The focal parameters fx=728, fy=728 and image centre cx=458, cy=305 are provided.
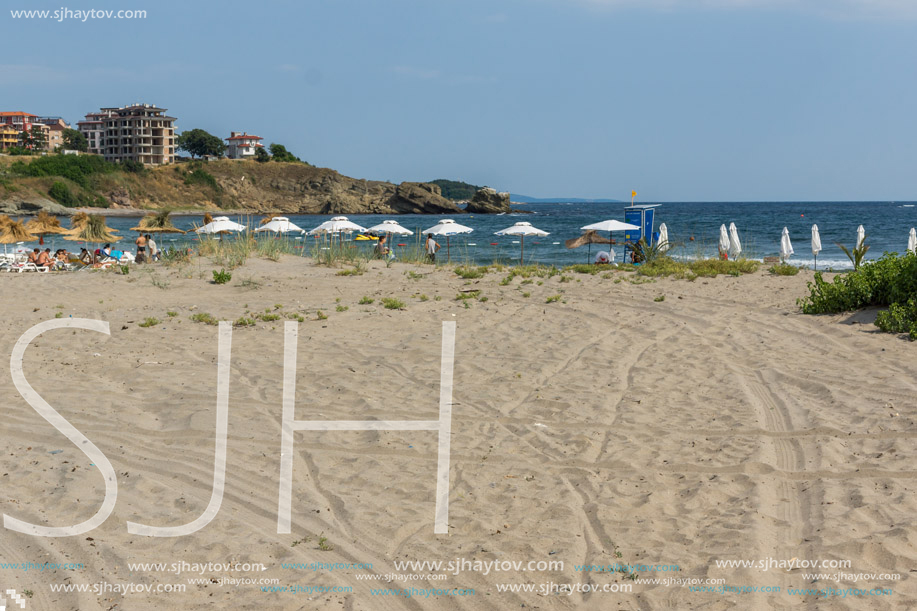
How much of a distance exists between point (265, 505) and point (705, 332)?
22.1 feet

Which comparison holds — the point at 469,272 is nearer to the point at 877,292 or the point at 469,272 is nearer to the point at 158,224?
the point at 877,292

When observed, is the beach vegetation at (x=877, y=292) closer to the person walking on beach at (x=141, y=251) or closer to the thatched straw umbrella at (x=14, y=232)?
the person walking on beach at (x=141, y=251)

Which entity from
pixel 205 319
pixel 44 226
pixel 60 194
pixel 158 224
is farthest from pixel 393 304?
pixel 60 194

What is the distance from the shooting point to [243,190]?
361 ft

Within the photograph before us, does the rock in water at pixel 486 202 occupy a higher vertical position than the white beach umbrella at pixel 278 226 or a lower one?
higher

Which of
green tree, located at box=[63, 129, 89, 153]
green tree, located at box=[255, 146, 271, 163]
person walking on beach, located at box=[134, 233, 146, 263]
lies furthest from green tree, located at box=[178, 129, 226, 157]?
person walking on beach, located at box=[134, 233, 146, 263]

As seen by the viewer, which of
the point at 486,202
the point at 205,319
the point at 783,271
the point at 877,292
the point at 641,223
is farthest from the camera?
the point at 486,202

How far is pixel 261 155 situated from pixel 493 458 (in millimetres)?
128383

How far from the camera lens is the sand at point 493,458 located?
12.4 ft

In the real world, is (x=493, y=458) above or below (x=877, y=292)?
below

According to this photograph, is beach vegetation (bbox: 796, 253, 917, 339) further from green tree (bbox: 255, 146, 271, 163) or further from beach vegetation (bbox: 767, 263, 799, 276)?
green tree (bbox: 255, 146, 271, 163)

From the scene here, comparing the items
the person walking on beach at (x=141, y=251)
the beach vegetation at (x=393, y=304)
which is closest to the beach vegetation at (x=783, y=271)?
the beach vegetation at (x=393, y=304)

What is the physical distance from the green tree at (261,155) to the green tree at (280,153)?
1.59 metres

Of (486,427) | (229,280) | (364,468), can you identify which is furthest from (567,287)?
(364,468)
